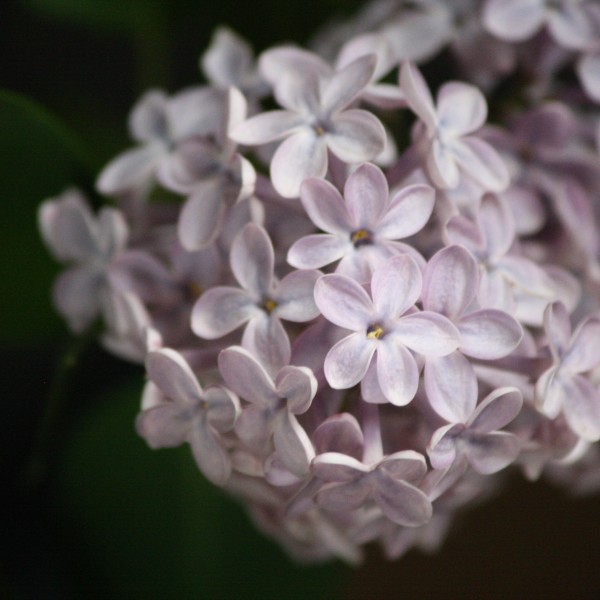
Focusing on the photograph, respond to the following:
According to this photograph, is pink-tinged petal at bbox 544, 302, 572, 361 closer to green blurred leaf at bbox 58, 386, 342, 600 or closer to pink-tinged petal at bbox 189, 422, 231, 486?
pink-tinged petal at bbox 189, 422, 231, 486

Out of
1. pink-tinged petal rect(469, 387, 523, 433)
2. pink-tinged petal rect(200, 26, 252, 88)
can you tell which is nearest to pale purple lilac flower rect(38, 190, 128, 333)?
pink-tinged petal rect(200, 26, 252, 88)

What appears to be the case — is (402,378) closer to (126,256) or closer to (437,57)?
(126,256)

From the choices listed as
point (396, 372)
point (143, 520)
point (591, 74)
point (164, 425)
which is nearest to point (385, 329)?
point (396, 372)

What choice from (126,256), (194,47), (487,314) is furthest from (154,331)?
(194,47)

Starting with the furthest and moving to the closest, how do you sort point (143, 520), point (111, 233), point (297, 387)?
point (143, 520), point (111, 233), point (297, 387)

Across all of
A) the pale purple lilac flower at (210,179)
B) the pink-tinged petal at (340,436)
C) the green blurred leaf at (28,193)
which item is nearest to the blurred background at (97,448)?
the green blurred leaf at (28,193)

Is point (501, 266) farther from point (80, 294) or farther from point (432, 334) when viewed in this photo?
point (80, 294)
